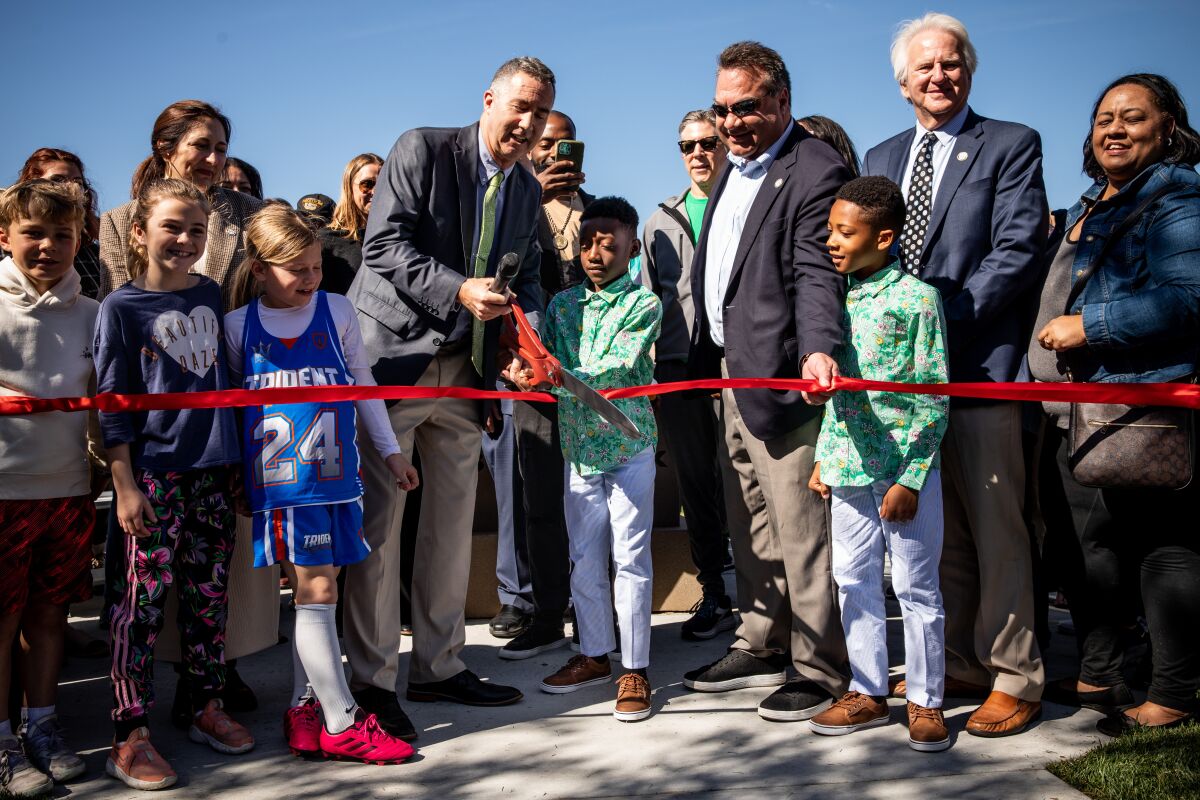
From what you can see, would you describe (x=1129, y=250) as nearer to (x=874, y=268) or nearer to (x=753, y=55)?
(x=874, y=268)

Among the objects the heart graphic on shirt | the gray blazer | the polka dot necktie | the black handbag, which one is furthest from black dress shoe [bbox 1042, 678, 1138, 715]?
the heart graphic on shirt

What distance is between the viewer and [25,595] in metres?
3.52

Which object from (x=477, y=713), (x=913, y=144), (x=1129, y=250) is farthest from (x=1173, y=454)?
(x=477, y=713)

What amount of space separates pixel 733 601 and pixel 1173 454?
2.82 m

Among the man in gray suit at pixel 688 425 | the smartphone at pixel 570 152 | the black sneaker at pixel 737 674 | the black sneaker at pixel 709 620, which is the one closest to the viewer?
the black sneaker at pixel 737 674

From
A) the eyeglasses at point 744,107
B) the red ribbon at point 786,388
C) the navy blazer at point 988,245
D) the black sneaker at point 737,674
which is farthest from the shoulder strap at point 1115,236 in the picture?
the black sneaker at point 737,674

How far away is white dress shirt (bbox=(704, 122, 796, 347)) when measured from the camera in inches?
169

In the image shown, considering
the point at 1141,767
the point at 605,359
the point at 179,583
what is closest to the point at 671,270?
the point at 605,359

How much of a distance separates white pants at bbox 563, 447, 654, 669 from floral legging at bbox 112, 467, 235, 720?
53.6 inches

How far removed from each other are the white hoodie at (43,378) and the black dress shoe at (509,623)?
88.8 inches

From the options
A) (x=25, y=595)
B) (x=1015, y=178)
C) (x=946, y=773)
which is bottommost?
(x=946, y=773)

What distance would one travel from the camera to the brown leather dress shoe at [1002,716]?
3.82 metres

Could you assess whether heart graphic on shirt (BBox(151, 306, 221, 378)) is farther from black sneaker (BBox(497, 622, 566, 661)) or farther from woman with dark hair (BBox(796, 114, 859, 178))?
woman with dark hair (BBox(796, 114, 859, 178))

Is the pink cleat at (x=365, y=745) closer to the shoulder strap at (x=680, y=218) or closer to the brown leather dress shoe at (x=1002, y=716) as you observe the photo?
the brown leather dress shoe at (x=1002, y=716)
